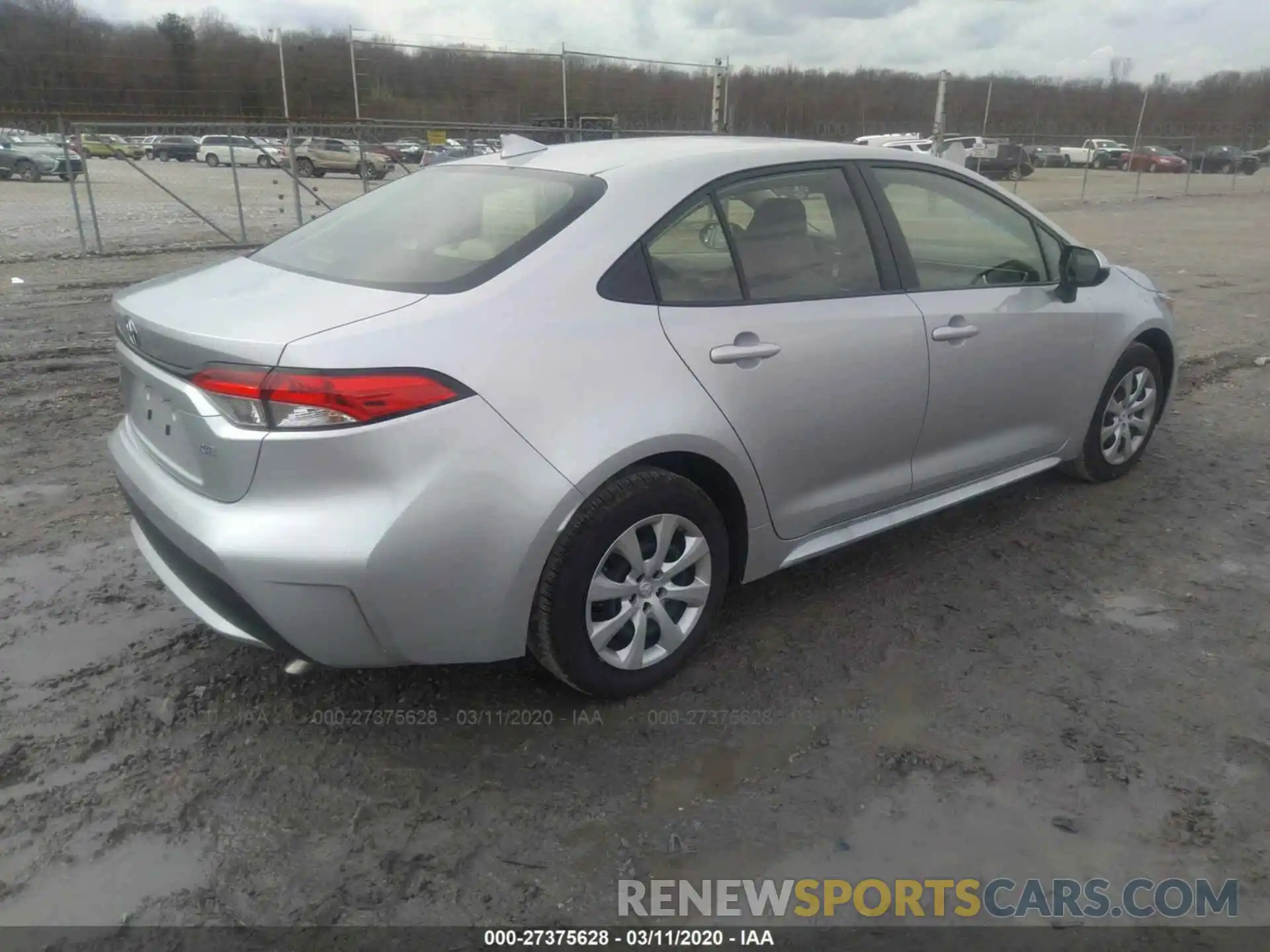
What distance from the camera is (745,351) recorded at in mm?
2988

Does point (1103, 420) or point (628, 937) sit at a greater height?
point (1103, 420)

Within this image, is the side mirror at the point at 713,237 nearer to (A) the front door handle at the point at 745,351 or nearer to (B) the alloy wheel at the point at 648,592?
(A) the front door handle at the point at 745,351

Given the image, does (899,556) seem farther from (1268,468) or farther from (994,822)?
(1268,468)

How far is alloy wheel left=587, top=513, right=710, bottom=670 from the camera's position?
9.21 feet

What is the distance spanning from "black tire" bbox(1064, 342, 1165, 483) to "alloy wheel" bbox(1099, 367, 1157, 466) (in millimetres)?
17

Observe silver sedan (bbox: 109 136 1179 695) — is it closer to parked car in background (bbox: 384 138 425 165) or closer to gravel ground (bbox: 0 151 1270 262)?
gravel ground (bbox: 0 151 1270 262)

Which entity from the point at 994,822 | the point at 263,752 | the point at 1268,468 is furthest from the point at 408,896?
the point at 1268,468

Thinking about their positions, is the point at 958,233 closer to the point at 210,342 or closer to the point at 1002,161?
the point at 210,342

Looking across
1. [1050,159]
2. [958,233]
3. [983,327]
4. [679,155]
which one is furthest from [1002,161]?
[679,155]

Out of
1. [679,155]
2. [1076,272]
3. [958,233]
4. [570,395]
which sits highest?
[679,155]

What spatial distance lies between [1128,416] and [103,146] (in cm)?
1573

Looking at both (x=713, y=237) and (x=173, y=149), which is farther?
(x=173, y=149)

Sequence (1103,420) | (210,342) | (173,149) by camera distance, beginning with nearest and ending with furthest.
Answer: (210,342) → (1103,420) → (173,149)

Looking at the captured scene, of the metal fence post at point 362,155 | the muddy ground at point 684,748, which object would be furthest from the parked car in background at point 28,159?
the muddy ground at point 684,748
